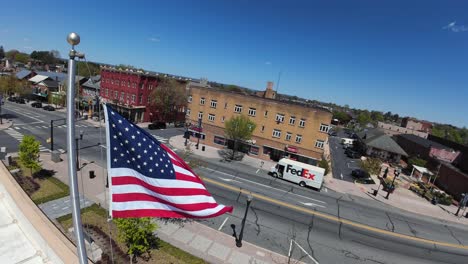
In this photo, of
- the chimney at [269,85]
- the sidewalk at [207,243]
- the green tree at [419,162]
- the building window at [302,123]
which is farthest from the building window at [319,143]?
the green tree at [419,162]

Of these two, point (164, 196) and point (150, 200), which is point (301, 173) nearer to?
point (164, 196)

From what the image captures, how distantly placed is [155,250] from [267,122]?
29994 mm

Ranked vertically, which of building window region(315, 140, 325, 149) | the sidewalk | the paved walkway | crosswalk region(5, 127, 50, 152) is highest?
building window region(315, 140, 325, 149)

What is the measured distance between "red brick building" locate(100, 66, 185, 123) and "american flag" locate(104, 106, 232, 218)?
51055mm

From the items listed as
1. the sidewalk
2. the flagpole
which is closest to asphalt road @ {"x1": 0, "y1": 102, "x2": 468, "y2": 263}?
the sidewalk

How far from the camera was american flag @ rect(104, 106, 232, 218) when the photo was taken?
596 cm

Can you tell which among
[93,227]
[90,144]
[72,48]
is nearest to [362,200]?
[93,227]

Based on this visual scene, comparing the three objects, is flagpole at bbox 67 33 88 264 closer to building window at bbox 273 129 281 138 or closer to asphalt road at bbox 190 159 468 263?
asphalt road at bbox 190 159 468 263

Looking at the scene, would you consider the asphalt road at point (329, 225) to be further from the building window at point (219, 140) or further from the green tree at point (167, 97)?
the green tree at point (167, 97)

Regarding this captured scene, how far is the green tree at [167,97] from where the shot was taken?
55469mm

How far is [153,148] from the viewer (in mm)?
6852

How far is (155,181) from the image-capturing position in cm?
683

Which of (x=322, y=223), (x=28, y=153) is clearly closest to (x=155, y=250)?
(x=322, y=223)

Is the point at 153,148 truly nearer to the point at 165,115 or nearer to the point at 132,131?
the point at 132,131
